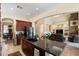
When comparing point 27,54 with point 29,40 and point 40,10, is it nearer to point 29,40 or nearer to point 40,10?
point 29,40

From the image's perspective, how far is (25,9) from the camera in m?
1.68

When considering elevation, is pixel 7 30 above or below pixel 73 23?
below

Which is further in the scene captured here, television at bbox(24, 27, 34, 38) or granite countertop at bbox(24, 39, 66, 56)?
television at bbox(24, 27, 34, 38)

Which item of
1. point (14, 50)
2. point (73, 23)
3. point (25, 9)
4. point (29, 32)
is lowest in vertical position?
point (14, 50)

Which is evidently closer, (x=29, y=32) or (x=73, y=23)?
(x=73, y=23)

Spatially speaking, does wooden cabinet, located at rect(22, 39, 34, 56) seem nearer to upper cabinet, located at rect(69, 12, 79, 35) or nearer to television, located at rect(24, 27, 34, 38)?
television, located at rect(24, 27, 34, 38)

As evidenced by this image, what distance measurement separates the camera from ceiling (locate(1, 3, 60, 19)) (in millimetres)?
1658

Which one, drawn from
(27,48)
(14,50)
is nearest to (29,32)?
(27,48)

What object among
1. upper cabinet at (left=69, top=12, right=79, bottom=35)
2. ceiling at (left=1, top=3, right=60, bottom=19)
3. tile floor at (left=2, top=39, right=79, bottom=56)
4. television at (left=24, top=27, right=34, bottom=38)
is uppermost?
ceiling at (left=1, top=3, right=60, bottom=19)

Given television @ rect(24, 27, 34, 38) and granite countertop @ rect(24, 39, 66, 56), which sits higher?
television @ rect(24, 27, 34, 38)

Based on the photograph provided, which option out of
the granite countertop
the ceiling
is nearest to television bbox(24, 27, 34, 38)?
the granite countertop

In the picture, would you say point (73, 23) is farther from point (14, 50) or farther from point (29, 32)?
point (14, 50)

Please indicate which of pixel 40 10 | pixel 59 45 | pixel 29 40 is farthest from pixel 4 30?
pixel 59 45

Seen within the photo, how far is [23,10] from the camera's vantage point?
5.57 feet
